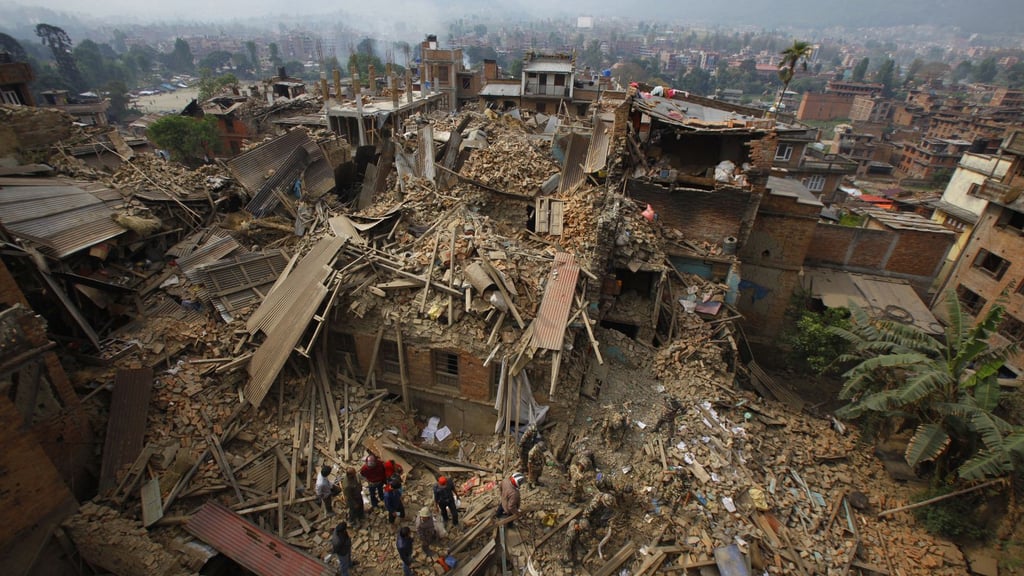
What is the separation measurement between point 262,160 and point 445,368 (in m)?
11.3

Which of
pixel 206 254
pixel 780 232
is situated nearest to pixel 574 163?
pixel 780 232

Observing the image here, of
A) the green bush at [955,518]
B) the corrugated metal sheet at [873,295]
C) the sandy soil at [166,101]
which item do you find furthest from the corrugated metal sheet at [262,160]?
the sandy soil at [166,101]

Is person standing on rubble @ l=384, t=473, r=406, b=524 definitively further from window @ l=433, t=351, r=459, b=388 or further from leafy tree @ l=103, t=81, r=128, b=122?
leafy tree @ l=103, t=81, r=128, b=122

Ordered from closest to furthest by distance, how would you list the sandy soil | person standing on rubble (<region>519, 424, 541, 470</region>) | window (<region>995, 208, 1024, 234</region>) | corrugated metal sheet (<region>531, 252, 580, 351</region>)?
person standing on rubble (<region>519, 424, 541, 470</region>) → corrugated metal sheet (<region>531, 252, 580, 351</region>) → window (<region>995, 208, 1024, 234</region>) → the sandy soil

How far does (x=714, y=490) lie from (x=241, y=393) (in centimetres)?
1095

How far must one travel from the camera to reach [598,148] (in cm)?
1748

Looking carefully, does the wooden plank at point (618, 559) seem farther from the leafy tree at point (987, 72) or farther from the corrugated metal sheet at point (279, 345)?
the leafy tree at point (987, 72)

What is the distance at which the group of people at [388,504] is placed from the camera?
8523 mm

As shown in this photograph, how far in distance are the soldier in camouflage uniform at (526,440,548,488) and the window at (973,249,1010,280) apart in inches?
860

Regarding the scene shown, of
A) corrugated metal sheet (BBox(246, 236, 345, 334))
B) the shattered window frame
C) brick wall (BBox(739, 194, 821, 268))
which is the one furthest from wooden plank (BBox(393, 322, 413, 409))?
brick wall (BBox(739, 194, 821, 268))

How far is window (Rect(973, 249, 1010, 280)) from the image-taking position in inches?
746

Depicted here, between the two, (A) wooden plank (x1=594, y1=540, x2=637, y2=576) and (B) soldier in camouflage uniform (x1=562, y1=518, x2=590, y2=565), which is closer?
(A) wooden plank (x1=594, y1=540, x2=637, y2=576)

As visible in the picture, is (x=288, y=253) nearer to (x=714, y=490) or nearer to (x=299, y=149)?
(x=299, y=149)

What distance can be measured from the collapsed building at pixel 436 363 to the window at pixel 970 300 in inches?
379
